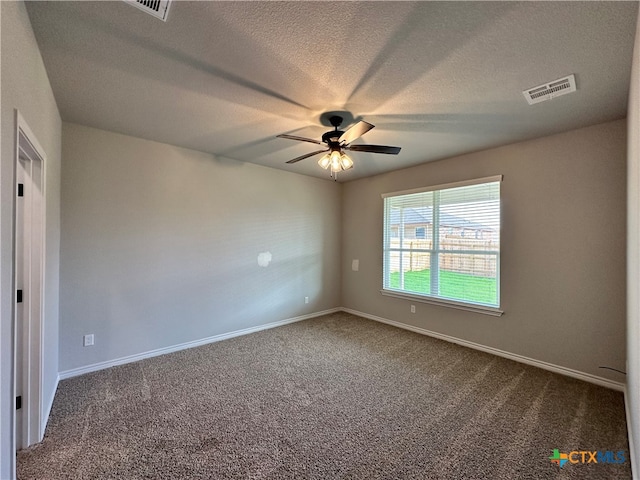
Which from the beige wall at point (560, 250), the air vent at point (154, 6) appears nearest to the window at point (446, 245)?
the beige wall at point (560, 250)

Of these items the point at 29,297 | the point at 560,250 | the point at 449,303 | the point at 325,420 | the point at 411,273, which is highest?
the point at 560,250

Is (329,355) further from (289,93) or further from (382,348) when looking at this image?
(289,93)

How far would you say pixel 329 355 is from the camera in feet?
11.4

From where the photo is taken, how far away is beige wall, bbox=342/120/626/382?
2734 mm

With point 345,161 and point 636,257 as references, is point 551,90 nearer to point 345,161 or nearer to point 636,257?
Answer: point 636,257

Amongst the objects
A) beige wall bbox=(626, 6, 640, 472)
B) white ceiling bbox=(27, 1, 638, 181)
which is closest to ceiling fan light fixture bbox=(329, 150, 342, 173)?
white ceiling bbox=(27, 1, 638, 181)

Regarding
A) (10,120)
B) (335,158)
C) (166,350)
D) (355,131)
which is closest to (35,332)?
(10,120)

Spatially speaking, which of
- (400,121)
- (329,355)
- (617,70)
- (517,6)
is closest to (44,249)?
(329,355)

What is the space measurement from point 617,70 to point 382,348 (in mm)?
3430

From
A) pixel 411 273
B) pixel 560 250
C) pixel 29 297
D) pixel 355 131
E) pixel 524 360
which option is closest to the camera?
pixel 29 297

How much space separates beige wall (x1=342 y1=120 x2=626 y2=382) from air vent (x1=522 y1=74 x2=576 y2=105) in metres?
1.05

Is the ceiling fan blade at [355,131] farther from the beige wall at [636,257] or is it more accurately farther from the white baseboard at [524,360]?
the white baseboard at [524,360]

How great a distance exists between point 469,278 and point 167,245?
4.08 m

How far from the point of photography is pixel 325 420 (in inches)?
87.1
